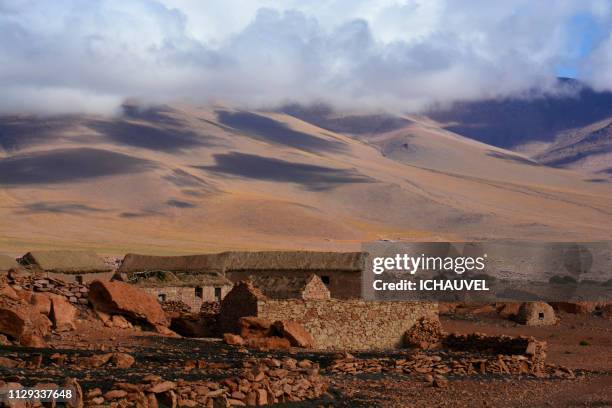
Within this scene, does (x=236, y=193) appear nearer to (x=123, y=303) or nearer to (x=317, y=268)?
(x=317, y=268)

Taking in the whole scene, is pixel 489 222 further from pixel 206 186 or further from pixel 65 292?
pixel 65 292

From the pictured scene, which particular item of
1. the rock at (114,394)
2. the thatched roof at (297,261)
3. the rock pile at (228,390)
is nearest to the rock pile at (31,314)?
the rock pile at (228,390)

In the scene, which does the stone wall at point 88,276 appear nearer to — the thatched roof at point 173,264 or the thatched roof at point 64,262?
the thatched roof at point 64,262

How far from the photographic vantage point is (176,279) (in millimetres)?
28969

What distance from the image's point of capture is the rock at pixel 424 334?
20672mm

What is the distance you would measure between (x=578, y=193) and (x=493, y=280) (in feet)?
405

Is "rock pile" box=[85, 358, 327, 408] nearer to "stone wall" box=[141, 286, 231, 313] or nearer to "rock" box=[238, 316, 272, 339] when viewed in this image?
"rock" box=[238, 316, 272, 339]

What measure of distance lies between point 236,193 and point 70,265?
99520 millimetres

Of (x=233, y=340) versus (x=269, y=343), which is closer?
(x=233, y=340)

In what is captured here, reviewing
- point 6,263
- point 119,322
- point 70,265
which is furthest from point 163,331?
point 70,265

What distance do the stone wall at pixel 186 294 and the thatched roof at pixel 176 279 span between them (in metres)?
0.12

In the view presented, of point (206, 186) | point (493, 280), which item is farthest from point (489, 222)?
point (493, 280)

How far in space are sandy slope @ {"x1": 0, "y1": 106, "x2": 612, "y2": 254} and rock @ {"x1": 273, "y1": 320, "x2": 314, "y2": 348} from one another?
174 ft

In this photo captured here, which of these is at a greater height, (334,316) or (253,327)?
(334,316)
